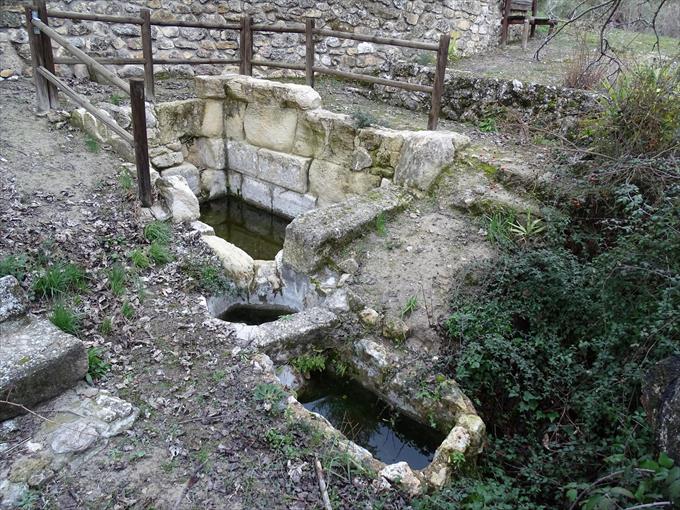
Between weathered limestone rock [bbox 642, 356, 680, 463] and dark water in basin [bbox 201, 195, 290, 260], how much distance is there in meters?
4.17

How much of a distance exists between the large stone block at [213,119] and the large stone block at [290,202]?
1.04 meters

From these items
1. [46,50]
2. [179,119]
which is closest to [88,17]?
[46,50]

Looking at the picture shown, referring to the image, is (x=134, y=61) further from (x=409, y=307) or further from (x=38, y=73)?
(x=409, y=307)

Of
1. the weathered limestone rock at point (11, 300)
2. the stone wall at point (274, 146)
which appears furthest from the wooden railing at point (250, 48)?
the weathered limestone rock at point (11, 300)

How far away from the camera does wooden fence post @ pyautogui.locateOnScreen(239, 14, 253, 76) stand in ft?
21.1

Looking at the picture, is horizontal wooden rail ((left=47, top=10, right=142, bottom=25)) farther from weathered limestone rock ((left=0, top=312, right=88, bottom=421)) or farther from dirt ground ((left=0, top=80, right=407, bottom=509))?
weathered limestone rock ((left=0, top=312, right=88, bottom=421))

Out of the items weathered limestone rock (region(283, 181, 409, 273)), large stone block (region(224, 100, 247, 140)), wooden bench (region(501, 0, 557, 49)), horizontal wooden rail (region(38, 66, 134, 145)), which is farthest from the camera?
wooden bench (region(501, 0, 557, 49))

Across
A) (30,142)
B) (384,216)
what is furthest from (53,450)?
(30,142)

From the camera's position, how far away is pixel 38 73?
210 inches

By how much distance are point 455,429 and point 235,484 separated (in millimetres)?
1285

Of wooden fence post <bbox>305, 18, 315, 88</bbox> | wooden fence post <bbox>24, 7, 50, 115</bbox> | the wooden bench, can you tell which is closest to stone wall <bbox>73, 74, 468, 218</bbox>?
Result: wooden fence post <bbox>24, 7, 50, 115</bbox>

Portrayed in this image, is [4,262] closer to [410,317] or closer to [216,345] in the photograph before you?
[216,345]

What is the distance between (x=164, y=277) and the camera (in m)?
3.96

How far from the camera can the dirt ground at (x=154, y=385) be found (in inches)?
95.7
